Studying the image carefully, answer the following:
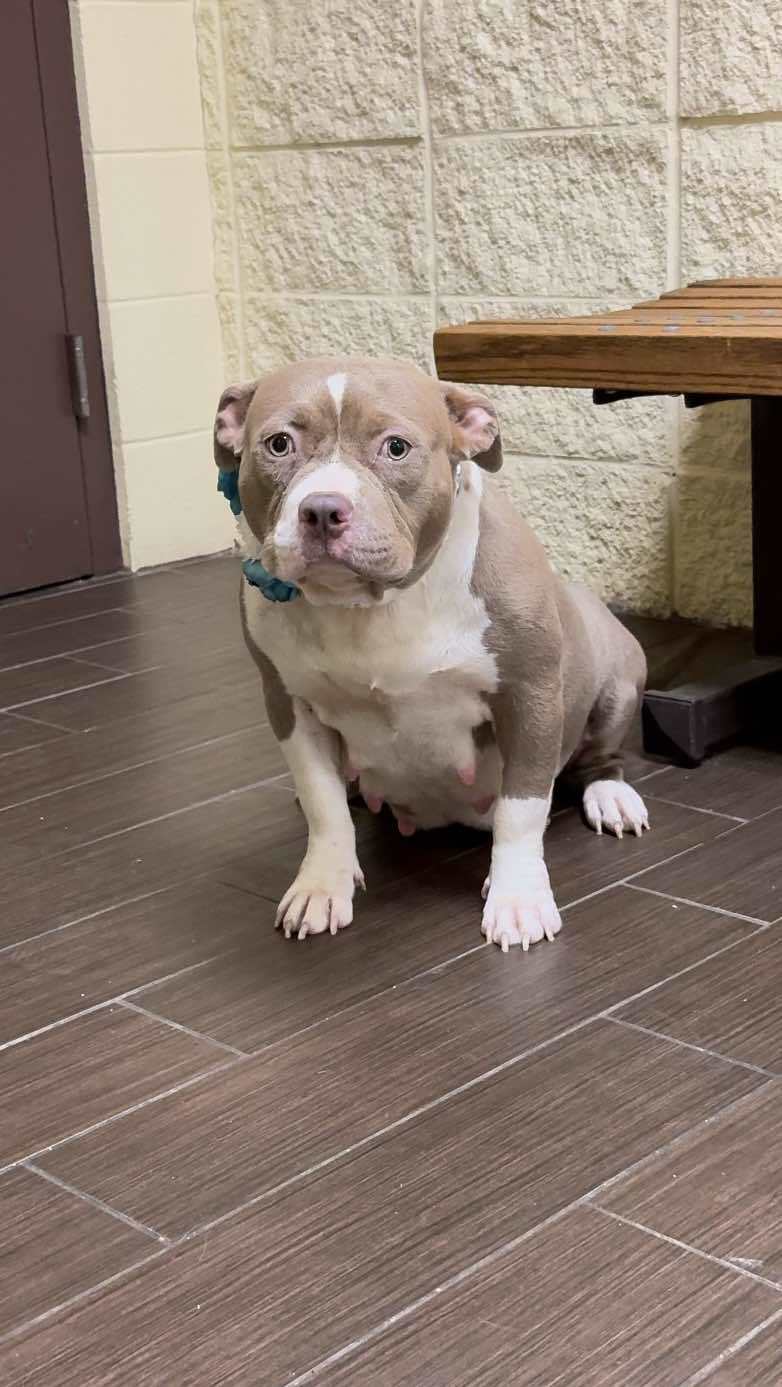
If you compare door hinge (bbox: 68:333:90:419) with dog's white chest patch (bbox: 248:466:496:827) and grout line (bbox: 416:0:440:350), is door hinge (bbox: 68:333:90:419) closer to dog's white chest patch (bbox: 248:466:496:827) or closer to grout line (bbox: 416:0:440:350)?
grout line (bbox: 416:0:440:350)

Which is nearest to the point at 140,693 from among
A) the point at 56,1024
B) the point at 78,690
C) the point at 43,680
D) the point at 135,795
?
the point at 78,690

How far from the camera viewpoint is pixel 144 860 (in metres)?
2.25

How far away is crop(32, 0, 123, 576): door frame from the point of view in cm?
357

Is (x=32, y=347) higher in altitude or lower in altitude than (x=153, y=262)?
lower

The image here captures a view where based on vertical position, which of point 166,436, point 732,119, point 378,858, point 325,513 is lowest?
point 378,858

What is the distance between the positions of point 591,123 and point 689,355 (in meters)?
1.03

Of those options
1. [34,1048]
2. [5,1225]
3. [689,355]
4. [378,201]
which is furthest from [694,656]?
[5,1225]

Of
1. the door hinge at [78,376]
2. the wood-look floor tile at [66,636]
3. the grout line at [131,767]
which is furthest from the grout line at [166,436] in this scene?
the grout line at [131,767]

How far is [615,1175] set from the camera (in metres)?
1.45

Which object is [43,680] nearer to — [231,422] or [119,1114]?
[231,422]

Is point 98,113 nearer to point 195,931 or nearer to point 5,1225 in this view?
point 195,931

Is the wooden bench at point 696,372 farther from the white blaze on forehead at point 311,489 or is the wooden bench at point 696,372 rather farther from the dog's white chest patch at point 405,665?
the white blaze on forehead at point 311,489

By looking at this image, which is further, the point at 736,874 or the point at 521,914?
the point at 736,874

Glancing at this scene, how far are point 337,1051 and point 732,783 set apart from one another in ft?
2.97
